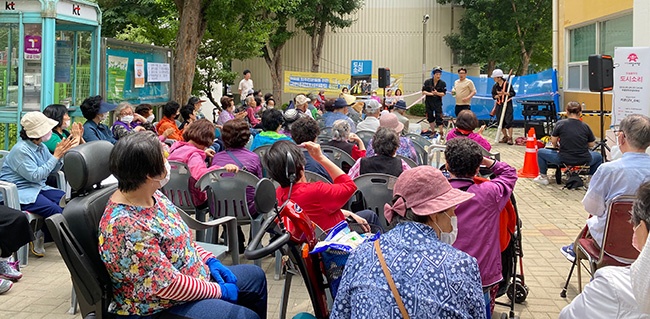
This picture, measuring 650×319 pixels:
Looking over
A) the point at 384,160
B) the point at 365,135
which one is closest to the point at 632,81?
the point at 365,135

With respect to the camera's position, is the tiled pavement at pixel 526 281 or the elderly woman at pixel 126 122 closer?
the tiled pavement at pixel 526 281

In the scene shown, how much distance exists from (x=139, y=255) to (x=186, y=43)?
12567mm

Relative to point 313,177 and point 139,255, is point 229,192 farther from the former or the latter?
point 139,255

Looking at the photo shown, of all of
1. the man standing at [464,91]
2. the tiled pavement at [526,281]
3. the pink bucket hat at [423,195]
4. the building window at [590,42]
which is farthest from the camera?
the man standing at [464,91]

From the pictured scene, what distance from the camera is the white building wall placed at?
35.0 m

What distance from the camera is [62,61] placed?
33.6 ft

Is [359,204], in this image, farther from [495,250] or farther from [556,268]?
[556,268]

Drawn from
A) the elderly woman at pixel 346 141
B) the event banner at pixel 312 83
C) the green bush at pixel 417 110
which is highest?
the event banner at pixel 312 83

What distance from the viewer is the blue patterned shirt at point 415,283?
91.2 inches

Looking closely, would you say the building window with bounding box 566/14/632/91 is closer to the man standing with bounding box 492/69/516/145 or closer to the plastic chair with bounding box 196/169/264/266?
the man standing with bounding box 492/69/516/145

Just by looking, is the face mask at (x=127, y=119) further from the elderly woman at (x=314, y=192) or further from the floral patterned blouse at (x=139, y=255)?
the floral patterned blouse at (x=139, y=255)

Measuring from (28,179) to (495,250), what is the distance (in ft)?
13.6

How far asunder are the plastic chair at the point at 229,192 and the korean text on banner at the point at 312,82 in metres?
21.5

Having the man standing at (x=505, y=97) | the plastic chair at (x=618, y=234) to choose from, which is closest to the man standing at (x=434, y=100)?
the man standing at (x=505, y=97)
